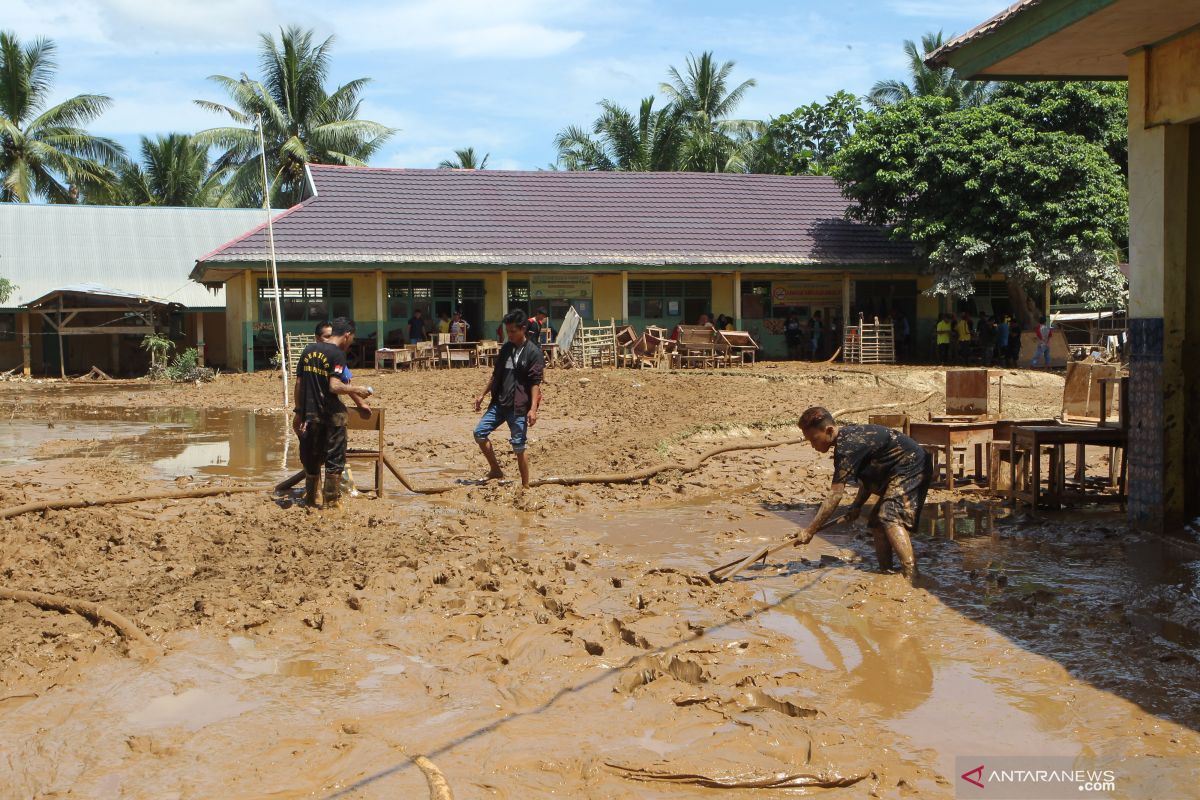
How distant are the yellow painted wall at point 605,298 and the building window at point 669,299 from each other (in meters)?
0.49

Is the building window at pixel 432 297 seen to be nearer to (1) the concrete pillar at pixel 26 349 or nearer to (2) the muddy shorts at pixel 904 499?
(1) the concrete pillar at pixel 26 349

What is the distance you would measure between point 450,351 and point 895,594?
19030 millimetres

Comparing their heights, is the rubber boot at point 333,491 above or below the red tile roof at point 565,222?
below

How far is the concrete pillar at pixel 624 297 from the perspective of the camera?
27.9 meters

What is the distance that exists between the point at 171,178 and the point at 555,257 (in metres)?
20.9

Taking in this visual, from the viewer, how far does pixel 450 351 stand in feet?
82.2

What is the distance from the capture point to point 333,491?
9.26 m

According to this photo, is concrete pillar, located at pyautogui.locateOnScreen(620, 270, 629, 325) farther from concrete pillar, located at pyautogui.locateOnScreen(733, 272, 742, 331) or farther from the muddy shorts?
the muddy shorts

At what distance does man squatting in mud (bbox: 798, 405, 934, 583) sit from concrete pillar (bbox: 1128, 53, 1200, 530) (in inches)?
84.9

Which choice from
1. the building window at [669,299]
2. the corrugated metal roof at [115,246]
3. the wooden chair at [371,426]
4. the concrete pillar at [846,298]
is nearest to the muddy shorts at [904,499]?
the wooden chair at [371,426]

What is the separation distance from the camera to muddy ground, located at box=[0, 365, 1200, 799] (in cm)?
450

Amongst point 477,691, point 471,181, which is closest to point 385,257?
point 471,181

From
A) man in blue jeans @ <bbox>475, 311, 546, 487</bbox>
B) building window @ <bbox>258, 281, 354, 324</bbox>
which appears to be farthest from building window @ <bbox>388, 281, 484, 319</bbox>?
man in blue jeans @ <bbox>475, 311, 546, 487</bbox>

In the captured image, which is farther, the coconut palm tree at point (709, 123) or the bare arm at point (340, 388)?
the coconut palm tree at point (709, 123)
